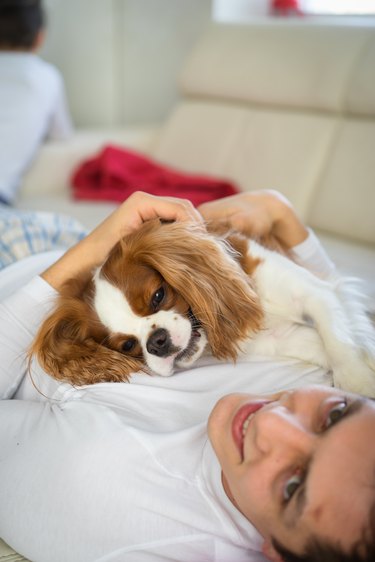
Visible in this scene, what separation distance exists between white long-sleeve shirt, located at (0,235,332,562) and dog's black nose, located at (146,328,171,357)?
11 centimetres

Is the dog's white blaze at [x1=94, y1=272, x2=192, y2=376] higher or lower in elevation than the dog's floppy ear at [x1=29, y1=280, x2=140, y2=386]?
higher

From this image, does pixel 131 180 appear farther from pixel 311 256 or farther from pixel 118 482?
pixel 118 482

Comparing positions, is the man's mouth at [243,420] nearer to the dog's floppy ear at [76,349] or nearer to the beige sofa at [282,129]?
the dog's floppy ear at [76,349]

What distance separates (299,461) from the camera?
934 millimetres

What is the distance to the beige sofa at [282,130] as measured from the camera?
8.69 ft

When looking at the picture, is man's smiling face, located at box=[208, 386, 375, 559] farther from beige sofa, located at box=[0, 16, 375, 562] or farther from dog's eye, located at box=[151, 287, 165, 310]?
beige sofa, located at box=[0, 16, 375, 562]

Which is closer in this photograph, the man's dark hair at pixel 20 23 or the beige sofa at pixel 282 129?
the beige sofa at pixel 282 129

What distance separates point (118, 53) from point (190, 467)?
410 cm

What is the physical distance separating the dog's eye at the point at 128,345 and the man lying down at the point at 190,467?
0.13 meters

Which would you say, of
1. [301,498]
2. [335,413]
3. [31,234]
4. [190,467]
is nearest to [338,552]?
[301,498]

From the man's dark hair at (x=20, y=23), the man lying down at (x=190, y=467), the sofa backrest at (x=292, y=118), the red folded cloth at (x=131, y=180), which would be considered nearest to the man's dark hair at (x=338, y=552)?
the man lying down at (x=190, y=467)

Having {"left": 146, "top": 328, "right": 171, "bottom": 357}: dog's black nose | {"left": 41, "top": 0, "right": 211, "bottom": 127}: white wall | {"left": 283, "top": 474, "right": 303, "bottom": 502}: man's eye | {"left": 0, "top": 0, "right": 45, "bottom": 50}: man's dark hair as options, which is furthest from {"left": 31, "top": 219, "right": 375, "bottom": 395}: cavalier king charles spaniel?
{"left": 41, "top": 0, "right": 211, "bottom": 127}: white wall

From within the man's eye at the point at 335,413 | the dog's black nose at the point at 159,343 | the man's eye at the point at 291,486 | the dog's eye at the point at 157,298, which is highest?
the man's eye at the point at 335,413

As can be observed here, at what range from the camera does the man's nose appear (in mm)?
933
